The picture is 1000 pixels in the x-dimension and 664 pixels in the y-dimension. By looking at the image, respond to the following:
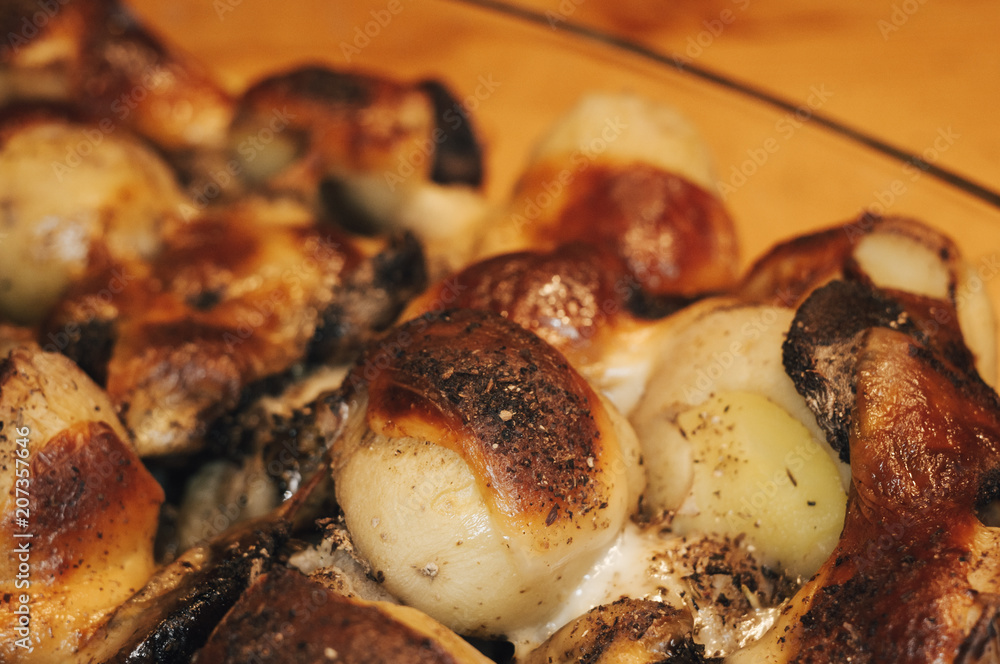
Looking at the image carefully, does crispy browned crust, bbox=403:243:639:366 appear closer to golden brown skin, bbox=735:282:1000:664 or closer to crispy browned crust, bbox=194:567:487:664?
golden brown skin, bbox=735:282:1000:664

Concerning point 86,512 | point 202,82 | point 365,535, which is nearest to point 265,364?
point 86,512

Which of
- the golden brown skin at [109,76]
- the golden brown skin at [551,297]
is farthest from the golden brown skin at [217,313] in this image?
the golden brown skin at [109,76]

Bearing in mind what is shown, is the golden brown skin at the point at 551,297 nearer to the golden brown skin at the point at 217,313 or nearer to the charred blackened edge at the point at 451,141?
the golden brown skin at the point at 217,313

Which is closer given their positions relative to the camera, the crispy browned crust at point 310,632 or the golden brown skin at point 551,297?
the crispy browned crust at point 310,632

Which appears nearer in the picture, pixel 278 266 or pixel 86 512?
pixel 86 512

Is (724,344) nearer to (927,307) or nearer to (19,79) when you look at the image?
(927,307)

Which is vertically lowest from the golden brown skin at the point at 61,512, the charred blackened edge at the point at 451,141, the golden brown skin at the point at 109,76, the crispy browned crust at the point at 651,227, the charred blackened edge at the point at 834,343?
the golden brown skin at the point at 61,512

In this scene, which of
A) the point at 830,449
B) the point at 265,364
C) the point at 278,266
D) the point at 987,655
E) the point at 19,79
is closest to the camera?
the point at 987,655
